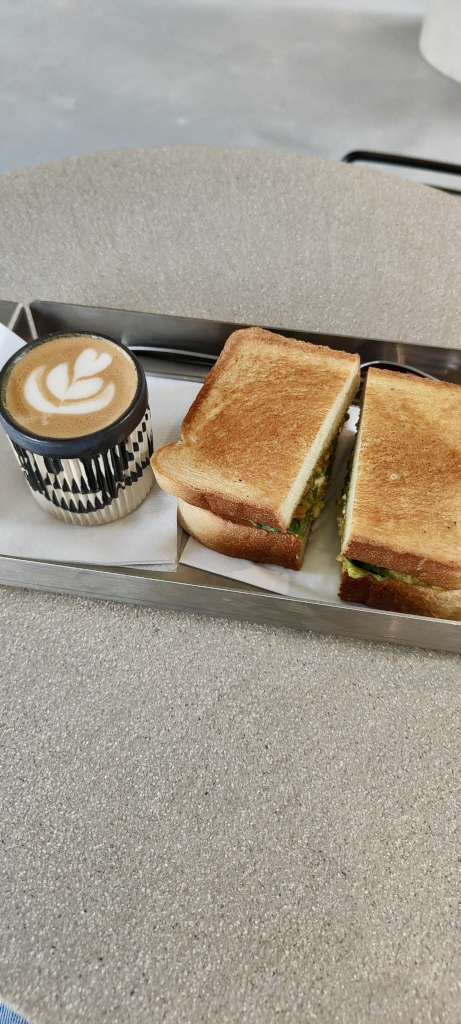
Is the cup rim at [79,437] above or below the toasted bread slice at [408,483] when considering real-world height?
above

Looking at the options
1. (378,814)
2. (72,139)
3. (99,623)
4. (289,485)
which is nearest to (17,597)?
(99,623)

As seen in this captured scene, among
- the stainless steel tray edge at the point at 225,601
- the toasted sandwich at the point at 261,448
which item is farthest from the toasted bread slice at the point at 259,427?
the stainless steel tray edge at the point at 225,601

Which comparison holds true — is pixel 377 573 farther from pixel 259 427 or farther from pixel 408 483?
pixel 259 427

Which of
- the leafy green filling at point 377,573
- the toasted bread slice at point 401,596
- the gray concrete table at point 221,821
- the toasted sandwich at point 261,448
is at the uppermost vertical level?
the toasted sandwich at point 261,448

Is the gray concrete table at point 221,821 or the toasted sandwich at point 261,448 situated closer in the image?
the gray concrete table at point 221,821

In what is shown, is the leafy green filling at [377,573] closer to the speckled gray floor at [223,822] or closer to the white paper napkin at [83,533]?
the speckled gray floor at [223,822]
